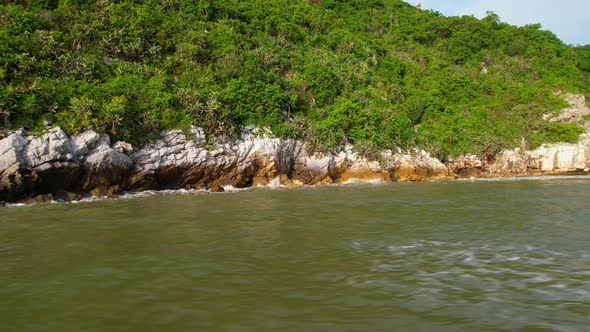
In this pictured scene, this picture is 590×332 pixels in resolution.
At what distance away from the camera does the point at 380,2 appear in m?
70.8

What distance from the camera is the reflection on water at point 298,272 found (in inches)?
204

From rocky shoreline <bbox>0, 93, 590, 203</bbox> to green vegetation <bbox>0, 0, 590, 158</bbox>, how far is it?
1.22 metres

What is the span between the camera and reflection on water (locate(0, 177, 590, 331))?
204 inches

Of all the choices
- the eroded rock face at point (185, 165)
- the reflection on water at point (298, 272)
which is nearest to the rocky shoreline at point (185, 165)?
the eroded rock face at point (185, 165)

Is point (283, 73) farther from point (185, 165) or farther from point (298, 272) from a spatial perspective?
point (298, 272)

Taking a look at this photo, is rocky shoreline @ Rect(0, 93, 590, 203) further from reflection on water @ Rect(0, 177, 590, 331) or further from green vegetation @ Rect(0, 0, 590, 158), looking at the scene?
reflection on water @ Rect(0, 177, 590, 331)

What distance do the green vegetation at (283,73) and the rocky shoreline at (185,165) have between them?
3.99 ft

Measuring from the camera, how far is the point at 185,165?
79.9 ft

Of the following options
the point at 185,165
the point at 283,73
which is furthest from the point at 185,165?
the point at 283,73

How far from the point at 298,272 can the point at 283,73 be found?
33786mm

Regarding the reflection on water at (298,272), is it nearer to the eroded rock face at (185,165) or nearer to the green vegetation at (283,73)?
the eroded rock face at (185,165)

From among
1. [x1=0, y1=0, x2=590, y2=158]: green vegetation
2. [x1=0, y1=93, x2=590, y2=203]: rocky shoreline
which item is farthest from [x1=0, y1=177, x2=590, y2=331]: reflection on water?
[x1=0, y1=0, x2=590, y2=158]: green vegetation

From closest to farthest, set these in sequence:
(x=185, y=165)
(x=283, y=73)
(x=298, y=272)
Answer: (x=298, y=272)
(x=185, y=165)
(x=283, y=73)

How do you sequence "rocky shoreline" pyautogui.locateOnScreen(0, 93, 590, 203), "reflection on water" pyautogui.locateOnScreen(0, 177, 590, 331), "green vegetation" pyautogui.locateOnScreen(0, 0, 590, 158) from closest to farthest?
"reflection on water" pyautogui.locateOnScreen(0, 177, 590, 331) → "rocky shoreline" pyautogui.locateOnScreen(0, 93, 590, 203) → "green vegetation" pyautogui.locateOnScreen(0, 0, 590, 158)
